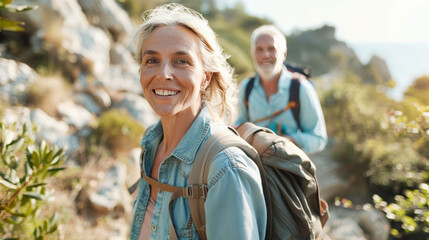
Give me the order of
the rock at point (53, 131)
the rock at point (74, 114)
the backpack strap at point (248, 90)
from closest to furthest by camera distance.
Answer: the backpack strap at point (248, 90), the rock at point (53, 131), the rock at point (74, 114)

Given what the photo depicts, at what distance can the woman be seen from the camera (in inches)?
42.9

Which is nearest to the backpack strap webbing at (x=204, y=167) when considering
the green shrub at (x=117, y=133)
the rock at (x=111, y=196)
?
the rock at (x=111, y=196)

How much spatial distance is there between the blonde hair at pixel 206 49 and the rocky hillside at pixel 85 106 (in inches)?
129

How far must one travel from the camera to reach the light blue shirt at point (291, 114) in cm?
260

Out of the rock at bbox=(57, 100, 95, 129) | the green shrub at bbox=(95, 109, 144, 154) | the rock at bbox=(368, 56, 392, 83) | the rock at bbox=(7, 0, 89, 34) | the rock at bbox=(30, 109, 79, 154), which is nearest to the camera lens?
the rock at bbox=(30, 109, 79, 154)

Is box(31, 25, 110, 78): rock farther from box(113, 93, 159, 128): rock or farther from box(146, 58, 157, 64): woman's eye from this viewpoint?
box(146, 58, 157, 64): woman's eye

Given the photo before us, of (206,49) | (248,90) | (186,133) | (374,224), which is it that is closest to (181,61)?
(206,49)

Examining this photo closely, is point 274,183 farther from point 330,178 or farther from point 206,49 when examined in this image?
point 330,178

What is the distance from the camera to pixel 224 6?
2509 centimetres

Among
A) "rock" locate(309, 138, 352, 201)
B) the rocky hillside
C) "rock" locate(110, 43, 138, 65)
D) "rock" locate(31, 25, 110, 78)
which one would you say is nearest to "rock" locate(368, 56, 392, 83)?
the rocky hillside

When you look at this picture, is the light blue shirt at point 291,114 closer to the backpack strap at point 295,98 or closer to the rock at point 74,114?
the backpack strap at point 295,98

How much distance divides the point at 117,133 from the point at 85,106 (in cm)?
143

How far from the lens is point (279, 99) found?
2.78 meters

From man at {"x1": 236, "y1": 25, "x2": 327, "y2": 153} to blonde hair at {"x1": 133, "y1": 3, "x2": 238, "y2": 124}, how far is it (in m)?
1.00
